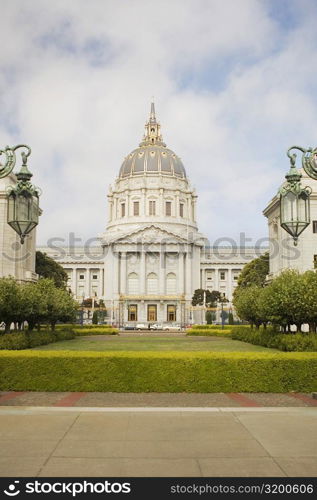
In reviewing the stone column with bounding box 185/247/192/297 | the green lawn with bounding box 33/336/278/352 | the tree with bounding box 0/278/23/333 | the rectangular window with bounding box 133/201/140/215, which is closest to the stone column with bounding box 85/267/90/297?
the rectangular window with bounding box 133/201/140/215

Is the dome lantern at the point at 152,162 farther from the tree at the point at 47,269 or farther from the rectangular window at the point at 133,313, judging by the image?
the tree at the point at 47,269

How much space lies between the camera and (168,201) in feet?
411

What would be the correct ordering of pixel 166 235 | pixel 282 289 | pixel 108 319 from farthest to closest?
pixel 166 235
pixel 108 319
pixel 282 289

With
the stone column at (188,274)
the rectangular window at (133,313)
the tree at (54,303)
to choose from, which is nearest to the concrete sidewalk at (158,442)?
the tree at (54,303)

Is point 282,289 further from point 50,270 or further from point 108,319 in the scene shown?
point 108,319

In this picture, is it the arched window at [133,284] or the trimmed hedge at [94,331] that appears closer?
the trimmed hedge at [94,331]

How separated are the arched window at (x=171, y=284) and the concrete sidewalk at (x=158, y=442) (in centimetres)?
9861

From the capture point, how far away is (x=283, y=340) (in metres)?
24.5

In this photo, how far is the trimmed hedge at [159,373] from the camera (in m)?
15.6

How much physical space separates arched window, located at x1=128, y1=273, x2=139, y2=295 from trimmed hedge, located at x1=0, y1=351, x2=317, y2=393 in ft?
311

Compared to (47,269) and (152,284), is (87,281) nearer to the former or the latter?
(152,284)

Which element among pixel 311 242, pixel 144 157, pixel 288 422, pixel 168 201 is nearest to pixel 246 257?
pixel 168 201

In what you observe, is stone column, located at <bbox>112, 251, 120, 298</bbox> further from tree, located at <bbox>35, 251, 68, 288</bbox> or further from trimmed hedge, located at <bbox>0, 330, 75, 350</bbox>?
trimmed hedge, located at <bbox>0, 330, 75, 350</bbox>
